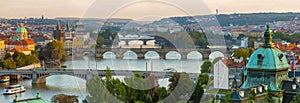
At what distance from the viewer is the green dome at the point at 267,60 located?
24.4 feet

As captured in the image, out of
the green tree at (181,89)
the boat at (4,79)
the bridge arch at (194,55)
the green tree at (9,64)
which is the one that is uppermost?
the bridge arch at (194,55)

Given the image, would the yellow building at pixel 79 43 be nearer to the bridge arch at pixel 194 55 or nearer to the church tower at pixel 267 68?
the bridge arch at pixel 194 55

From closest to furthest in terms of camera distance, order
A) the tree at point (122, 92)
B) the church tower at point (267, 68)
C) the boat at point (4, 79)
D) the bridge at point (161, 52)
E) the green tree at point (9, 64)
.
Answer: the tree at point (122, 92) → the church tower at point (267, 68) → the boat at point (4, 79) → the green tree at point (9, 64) → the bridge at point (161, 52)

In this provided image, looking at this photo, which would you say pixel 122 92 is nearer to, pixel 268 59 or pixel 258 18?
pixel 268 59

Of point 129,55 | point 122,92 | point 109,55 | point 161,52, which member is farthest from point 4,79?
point 122,92

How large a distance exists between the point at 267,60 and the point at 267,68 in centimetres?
12

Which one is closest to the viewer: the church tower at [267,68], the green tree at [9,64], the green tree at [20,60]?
the church tower at [267,68]

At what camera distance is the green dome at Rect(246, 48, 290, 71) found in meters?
7.44

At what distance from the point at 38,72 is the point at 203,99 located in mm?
9311

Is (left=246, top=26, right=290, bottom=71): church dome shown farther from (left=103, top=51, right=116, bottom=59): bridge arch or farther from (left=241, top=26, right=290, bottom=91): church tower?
(left=103, top=51, right=116, bottom=59): bridge arch

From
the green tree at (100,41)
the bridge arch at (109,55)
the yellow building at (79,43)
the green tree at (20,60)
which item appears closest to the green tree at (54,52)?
the yellow building at (79,43)

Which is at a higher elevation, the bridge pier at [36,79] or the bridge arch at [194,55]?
the bridge arch at [194,55]

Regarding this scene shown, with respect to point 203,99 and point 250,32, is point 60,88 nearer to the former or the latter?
point 203,99

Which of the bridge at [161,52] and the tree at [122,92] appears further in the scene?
the bridge at [161,52]
